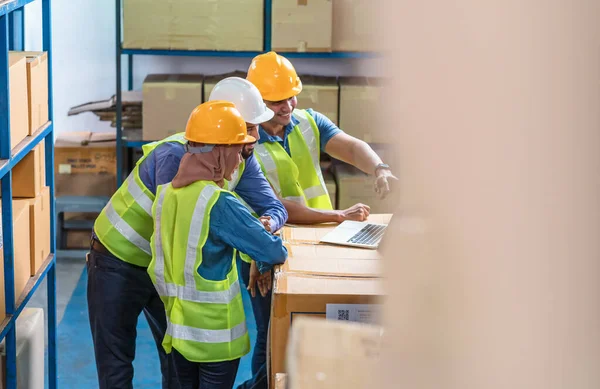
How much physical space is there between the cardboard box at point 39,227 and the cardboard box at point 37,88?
1.24 ft

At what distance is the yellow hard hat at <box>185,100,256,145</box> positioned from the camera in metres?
3.58

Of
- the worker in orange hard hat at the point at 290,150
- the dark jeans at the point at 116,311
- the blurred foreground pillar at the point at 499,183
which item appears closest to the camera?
the blurred foreground pillar at the point at 499,183

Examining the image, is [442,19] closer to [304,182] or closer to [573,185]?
[573,185]

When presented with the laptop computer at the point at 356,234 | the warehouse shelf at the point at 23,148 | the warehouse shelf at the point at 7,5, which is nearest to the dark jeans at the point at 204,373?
the laptop computer at the point at 356,234

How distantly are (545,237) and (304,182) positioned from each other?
13.8 feet

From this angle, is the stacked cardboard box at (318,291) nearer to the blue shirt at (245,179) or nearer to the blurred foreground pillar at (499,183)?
the blue shirt at (245,179)

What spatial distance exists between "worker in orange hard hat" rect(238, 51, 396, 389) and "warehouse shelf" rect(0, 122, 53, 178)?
1136 mm

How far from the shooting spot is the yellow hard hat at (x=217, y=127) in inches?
141

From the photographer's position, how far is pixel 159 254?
3.66 m

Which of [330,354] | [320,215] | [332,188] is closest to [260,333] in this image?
[320,215]

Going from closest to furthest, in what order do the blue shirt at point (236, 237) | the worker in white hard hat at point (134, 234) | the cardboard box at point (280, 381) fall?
1. the cardboard box at point (280, 381)
2. the blue shirt at point (236, 237)
3. the worker in white hard hat at point (134, 234)

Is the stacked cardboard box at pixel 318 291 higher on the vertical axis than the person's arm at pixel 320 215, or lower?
lower

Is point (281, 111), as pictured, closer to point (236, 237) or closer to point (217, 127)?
point (217, 127)

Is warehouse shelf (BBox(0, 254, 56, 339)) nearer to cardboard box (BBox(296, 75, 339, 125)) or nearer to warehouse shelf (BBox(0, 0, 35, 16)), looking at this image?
warehouse shelf (BBox(0, 0, 35, 16))
